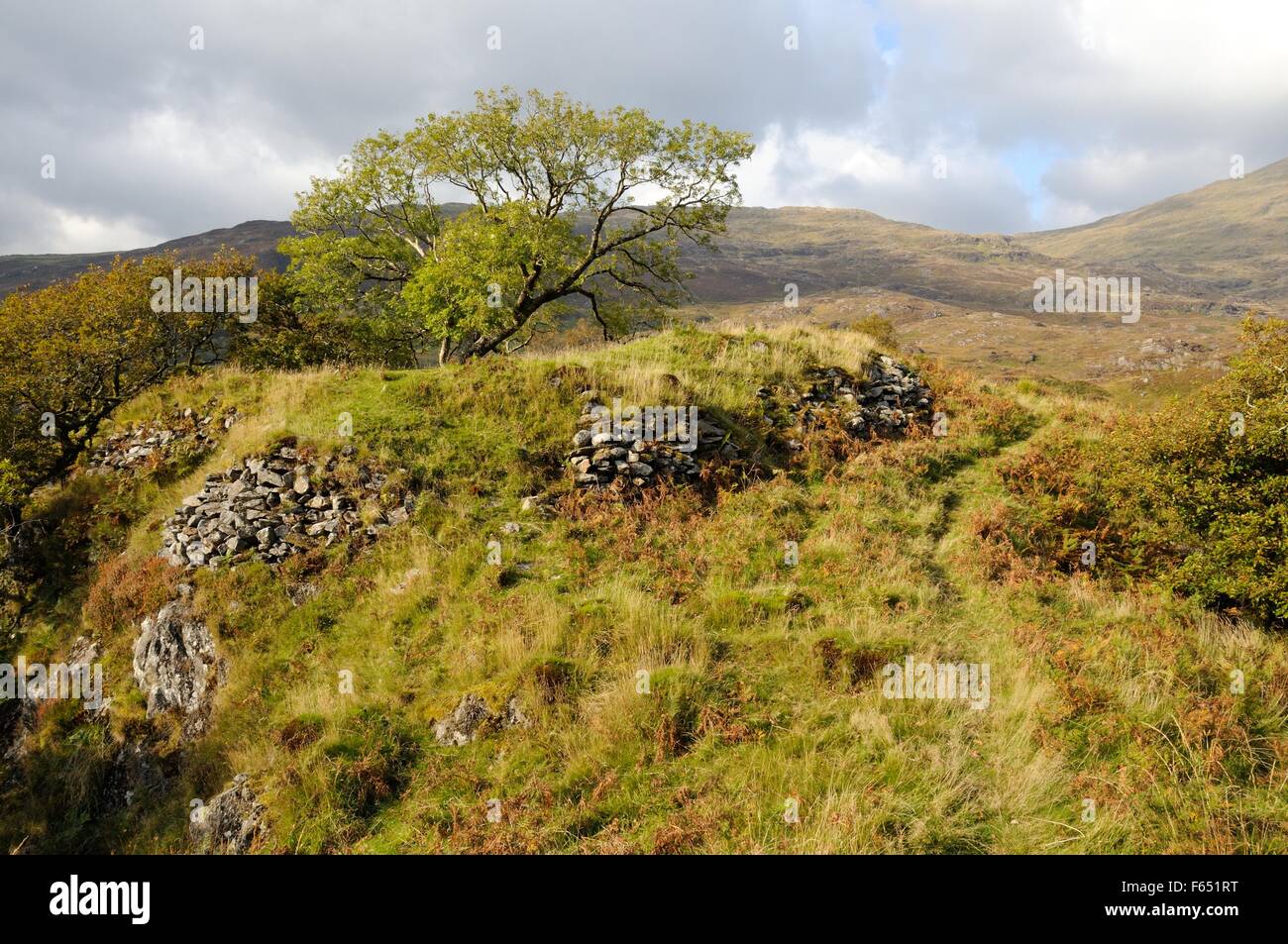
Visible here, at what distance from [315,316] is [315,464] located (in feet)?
45.0

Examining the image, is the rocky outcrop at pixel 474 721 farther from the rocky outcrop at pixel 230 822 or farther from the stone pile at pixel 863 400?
the stone pile at pixel 863 400

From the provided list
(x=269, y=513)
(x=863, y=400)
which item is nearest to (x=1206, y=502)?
(x=863, y=400)

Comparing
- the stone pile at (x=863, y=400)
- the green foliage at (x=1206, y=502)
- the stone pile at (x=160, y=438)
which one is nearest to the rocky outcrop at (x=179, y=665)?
the stone pile at (x=160, y=438)

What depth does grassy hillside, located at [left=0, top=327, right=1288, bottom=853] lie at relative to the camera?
22.6 feet

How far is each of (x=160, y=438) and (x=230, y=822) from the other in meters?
13.9

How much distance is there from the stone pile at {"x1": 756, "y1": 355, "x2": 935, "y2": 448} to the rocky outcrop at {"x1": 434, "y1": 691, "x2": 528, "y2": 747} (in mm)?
10622

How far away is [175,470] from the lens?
16547mm

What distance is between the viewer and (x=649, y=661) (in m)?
9.04

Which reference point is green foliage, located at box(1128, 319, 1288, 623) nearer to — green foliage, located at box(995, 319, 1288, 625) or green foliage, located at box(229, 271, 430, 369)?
green foliage, located at box(995, 319, 1288, 625)

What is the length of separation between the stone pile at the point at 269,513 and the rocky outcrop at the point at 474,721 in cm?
581

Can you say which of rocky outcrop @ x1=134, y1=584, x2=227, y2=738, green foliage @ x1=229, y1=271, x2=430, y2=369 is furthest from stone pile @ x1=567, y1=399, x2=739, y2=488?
green foliage @ x1=229, y1=271, x2=430, y2=369
